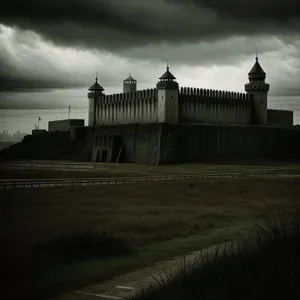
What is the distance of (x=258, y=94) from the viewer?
71.5 m

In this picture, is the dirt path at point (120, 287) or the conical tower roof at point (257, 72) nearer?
the dirt path at point (120, 287)

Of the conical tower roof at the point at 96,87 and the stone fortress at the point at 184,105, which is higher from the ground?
the conical tower roof at the point at 96,87

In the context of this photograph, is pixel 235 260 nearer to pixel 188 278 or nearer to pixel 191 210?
pixel 188 278

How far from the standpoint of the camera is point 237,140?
60.9 metres

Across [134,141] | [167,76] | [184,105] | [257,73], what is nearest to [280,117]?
[257,73]

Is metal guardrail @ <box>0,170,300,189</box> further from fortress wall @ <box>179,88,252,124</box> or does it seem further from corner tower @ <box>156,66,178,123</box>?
fortress wall @ <box>179,88,252,124</box>

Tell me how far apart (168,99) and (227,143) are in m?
8.40

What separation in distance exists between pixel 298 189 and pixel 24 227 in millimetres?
19951

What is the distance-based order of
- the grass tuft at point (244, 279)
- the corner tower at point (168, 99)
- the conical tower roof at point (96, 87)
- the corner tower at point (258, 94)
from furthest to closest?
the conical tower roof at point (96, 87) < the corner tower at point (258, 94) < the corner tower at point (168, 99) < the grass tuft at point (244, 279)

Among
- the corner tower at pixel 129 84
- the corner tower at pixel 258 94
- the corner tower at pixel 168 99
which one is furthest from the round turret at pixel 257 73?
the corner tower at pixel 129 84

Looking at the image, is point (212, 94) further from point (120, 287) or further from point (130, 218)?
point (120, 287)

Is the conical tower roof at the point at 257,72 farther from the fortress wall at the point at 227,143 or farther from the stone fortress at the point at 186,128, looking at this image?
the fortress wall at the point at 227,143

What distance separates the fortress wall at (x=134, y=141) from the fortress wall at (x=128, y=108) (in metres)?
3.68

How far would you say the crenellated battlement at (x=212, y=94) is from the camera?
2557 inches
